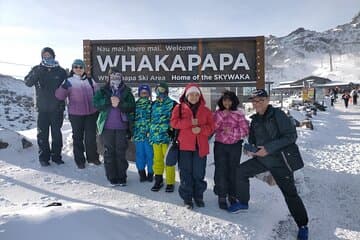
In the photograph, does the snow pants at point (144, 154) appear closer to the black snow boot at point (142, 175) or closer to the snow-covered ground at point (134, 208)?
the black snow boot at point (142, 175)

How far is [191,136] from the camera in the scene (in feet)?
16.1

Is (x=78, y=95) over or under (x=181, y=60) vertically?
under

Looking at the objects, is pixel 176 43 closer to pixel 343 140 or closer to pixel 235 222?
pixel 235 222

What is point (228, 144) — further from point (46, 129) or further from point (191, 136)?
point (46, 129)

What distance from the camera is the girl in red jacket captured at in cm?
490

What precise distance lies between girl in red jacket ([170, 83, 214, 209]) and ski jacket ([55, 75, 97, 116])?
7.03 feet

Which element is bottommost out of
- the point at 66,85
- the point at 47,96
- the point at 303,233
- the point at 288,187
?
the point at 303,233

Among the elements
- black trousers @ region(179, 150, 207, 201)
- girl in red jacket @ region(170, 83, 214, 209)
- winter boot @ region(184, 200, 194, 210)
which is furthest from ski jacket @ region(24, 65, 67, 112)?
winter boot @ region(184, 200, 194, 210)

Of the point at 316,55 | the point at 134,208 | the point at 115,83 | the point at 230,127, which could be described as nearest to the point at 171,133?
the point at 230,127

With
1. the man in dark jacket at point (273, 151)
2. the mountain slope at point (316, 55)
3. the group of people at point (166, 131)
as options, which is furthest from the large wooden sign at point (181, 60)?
the mountain slope at point (316, 55)

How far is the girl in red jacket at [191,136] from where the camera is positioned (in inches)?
193

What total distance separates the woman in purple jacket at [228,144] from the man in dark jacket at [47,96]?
3073mm

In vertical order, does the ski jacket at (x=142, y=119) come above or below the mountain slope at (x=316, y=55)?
below

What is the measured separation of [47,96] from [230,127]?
11.1ft
